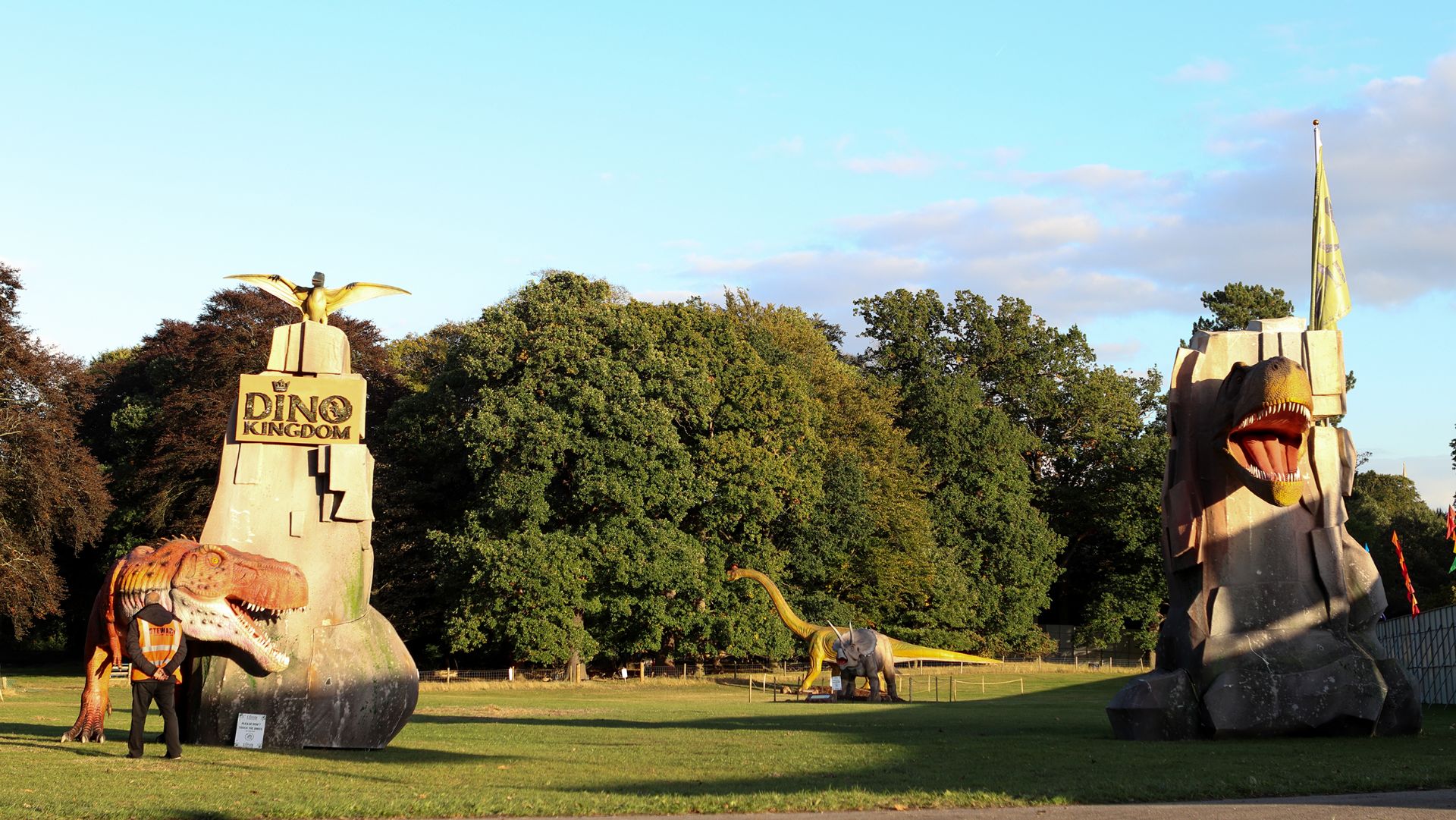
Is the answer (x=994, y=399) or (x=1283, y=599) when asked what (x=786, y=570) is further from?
(x=1283, y=599)

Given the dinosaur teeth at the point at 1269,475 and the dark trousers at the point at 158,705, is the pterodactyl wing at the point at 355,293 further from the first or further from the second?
the dinosaur teeth at the point at 1269,475

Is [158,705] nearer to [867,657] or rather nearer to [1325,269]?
[1325,269]

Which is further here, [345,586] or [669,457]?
[669,457]

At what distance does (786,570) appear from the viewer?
5138 centimetres

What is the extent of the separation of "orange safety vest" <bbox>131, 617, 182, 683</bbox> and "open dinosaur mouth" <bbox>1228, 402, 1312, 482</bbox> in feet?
46.0

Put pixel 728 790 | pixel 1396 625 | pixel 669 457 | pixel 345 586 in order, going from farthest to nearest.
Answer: pixel 669 457, pixel 1396 625, pixel 345 586, pixel 728 790

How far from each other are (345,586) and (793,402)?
32.7 meters

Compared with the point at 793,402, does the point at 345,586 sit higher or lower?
lower

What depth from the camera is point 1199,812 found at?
1158cm

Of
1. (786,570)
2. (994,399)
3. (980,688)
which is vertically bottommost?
(980,688)

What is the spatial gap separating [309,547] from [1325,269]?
16185 millimetres

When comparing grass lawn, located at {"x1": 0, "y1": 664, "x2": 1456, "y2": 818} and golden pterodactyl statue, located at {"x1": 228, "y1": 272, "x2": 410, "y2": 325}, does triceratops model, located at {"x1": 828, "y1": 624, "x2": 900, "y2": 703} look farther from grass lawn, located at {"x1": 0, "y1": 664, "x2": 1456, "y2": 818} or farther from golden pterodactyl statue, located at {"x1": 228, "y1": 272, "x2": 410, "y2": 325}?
A: golden pterodactyl statue, located at {"x1": 228, "y1": 272, "x2": 410, "y2": 325}

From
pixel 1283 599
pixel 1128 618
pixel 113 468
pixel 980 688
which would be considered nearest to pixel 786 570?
pixel 980 688

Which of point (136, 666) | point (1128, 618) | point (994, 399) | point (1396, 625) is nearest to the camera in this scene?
point (136, 666)
